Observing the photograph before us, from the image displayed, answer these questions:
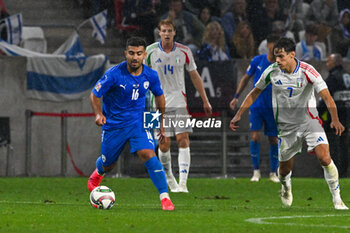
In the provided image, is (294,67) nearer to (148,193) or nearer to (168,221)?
(168,221)

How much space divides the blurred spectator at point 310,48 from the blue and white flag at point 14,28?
612 cm

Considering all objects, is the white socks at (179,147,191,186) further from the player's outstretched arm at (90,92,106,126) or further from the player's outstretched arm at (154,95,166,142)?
the player's outstretched arm at (90,92,106,126)

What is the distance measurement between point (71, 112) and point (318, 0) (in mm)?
6296

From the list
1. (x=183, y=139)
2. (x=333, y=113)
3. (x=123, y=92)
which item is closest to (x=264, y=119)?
(x=183, y=139)

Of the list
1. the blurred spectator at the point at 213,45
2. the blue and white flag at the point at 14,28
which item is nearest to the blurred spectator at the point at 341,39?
the blurred spectator at the point at 213,45

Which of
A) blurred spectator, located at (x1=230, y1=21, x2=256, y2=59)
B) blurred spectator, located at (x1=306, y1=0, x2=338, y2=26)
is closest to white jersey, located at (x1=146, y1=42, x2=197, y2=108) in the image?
blurred spectator, located at (x1=230, y1=21, x2=256, y2=59)

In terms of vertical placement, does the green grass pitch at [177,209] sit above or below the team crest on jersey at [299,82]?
below

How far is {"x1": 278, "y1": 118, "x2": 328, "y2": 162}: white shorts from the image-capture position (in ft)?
32.0

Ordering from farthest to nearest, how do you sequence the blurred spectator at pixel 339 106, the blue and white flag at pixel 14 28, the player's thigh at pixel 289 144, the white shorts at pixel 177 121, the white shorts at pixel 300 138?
the blue and white flag at pixel 14 28 → the blurred spectator at pixel 339 106 → the white shorts at pixel 177 121 → the player's thigh at pixel 289 144 → the white shorts at pixel 300 138

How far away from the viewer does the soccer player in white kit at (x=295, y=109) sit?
969 centimetres

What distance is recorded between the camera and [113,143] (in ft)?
31.9

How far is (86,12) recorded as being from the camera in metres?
19.9

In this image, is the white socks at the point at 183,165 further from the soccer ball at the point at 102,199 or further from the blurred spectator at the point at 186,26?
the blurred spectator at the point at 186,26

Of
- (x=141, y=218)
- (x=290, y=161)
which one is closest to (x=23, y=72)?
(x=290, y=161)
